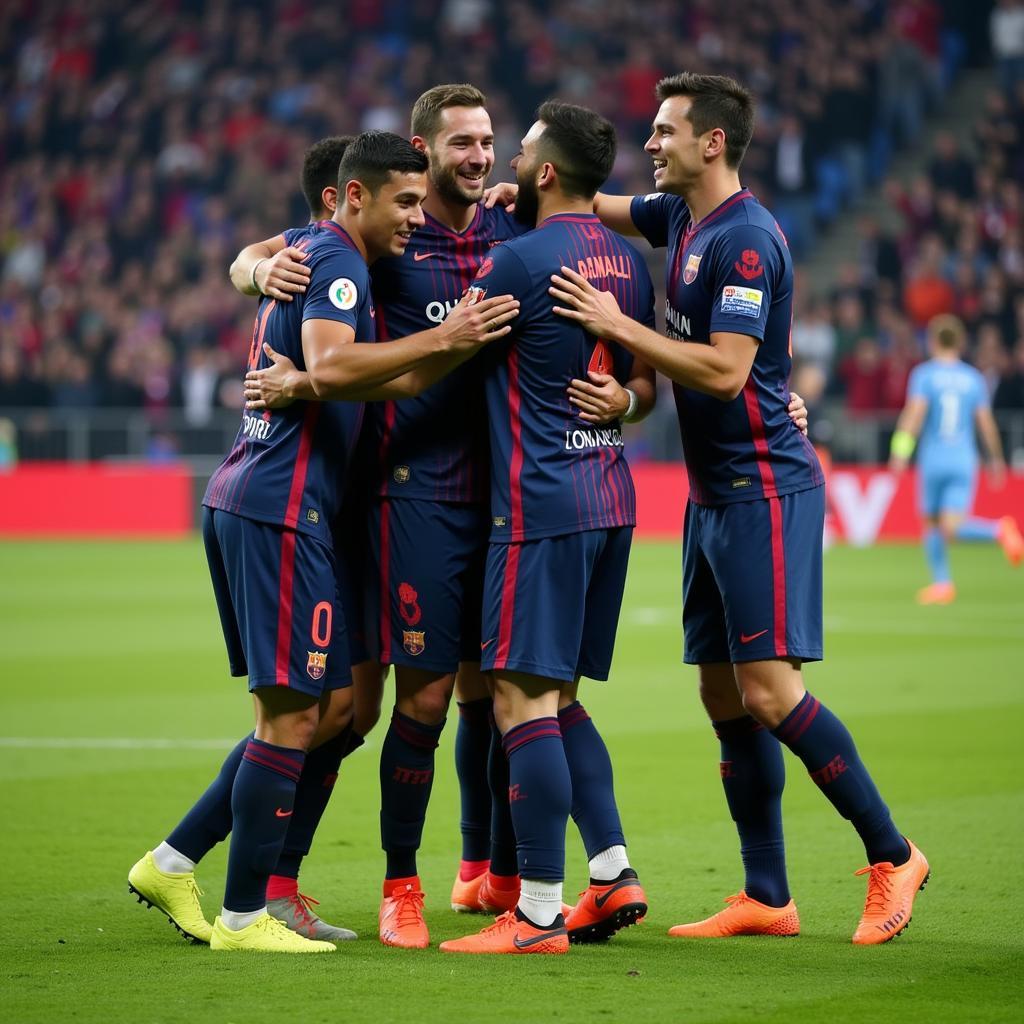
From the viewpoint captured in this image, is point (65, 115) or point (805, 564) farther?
point (65, 115)

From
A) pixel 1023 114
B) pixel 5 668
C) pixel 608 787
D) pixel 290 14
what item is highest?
pixel 290 14

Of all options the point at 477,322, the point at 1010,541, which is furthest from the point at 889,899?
the point at 1010,541

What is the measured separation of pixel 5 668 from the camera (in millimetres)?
11703

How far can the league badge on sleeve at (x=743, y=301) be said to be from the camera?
520 centimetres

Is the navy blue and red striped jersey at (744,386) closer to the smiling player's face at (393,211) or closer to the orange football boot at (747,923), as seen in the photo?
the smiling player's face at (393,211)

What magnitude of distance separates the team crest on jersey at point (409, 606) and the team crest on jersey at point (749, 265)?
136 centimetres

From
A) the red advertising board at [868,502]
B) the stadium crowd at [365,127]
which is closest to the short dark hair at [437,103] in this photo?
the red advertising board at [868,502]

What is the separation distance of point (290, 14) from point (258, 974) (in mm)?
29801

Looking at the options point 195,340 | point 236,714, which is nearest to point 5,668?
point 236,714

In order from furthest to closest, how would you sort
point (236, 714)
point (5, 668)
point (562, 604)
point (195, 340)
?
point (195, 340) < point (5, 668) < point (236, 714) < point (562, 604)

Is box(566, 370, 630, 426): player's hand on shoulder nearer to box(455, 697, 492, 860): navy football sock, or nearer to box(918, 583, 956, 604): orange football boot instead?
box(455, 697, 492, 860): navy football sock

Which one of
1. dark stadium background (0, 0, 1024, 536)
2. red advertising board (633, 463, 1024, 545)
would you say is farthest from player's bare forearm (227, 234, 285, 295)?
red advertising board (633, 463, 1024, 545)

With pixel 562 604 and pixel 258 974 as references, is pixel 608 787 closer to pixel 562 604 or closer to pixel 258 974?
pixel 562 604

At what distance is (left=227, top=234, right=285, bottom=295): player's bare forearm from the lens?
18.9 feet
